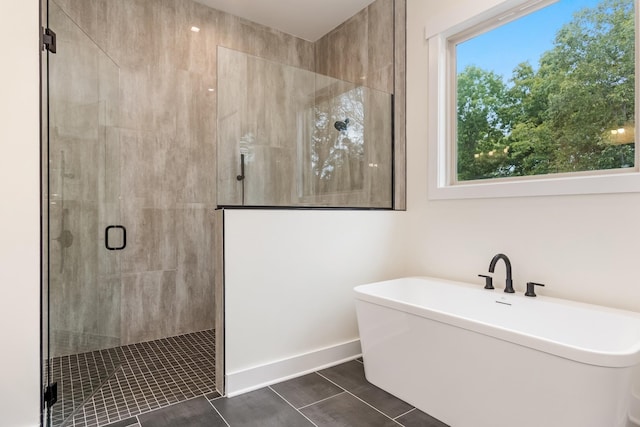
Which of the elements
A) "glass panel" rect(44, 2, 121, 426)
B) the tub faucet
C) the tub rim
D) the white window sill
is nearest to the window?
the white window sill

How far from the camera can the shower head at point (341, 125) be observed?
2918 millimetres

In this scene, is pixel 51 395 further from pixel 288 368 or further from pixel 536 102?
pixel 536 102

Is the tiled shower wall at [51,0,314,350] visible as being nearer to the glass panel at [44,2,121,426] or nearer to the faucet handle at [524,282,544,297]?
the glass panel at [44,2,121,426]

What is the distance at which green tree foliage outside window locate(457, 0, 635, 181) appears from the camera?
6.21 ft

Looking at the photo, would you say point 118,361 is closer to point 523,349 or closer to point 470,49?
point 523,349

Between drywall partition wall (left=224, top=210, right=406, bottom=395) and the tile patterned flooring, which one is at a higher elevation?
drywall partition wall (left=224, top=210, right=406, bottom=395)

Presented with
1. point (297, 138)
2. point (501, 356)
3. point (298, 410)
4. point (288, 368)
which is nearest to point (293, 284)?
point (288, 368)

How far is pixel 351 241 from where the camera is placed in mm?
2666

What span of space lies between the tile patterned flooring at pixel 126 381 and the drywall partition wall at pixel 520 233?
1.81 metres

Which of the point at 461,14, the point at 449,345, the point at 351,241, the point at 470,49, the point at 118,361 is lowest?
the point at 118,361

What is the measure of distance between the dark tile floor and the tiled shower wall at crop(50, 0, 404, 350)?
3.45 feet

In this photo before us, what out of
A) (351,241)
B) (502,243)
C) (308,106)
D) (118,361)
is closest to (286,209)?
(351,241)

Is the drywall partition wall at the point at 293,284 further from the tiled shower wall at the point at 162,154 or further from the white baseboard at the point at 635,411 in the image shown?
the white baseboard at the point at 635,411

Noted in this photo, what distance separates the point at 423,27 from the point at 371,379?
259 cm
